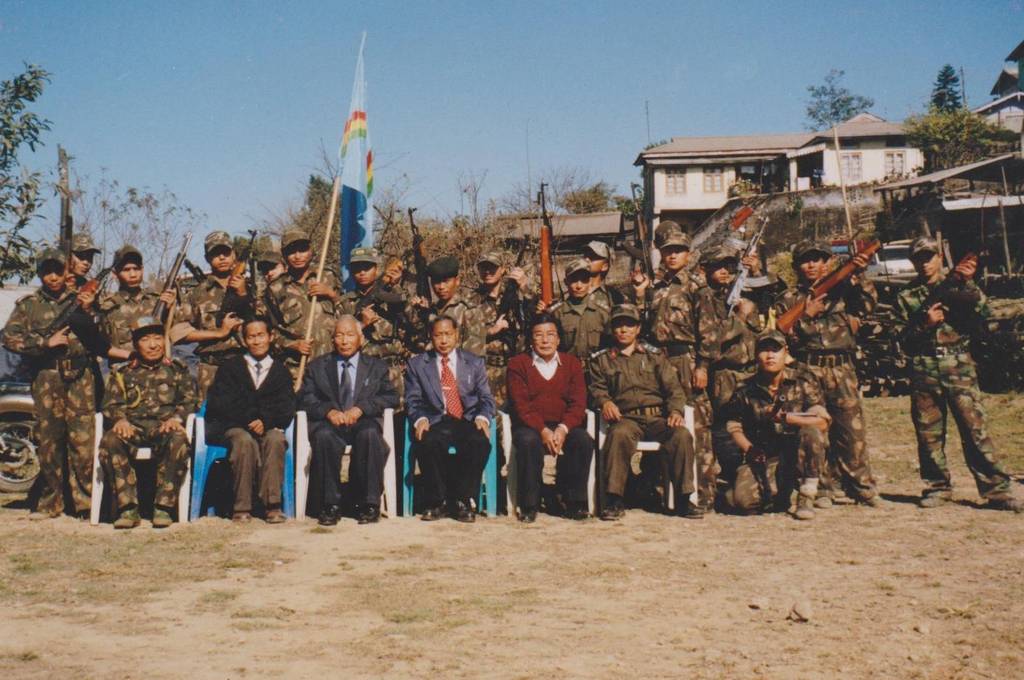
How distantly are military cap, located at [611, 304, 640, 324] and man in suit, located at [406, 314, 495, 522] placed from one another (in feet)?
3.75

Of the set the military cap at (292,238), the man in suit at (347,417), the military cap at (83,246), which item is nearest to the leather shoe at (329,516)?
the man in suit at (347,417)

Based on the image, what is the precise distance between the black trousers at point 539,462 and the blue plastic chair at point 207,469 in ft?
5.73

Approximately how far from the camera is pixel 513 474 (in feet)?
24.5

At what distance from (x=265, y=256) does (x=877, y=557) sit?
5.82 m

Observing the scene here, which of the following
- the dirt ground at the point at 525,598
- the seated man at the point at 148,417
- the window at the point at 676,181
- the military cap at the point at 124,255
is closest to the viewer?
the dirt ground at the point at 525,598

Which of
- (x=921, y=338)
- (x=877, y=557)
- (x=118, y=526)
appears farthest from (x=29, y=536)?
(x=921, y=338)

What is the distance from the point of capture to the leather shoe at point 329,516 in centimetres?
714

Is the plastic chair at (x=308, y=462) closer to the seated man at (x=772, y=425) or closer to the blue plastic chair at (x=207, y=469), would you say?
the blue plastic chair at (x=207, y=469)

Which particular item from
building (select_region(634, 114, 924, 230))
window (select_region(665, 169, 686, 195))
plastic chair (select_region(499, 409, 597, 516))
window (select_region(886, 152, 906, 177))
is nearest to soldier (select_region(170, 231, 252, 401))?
plastic chair (select_region(499, 409, 597, 516))

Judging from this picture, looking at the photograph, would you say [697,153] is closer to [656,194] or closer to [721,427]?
[656,194]

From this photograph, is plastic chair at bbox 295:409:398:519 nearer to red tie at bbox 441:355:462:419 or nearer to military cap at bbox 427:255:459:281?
red tie at bbox 441:355:462:419

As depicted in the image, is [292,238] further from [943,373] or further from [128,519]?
[943,373]

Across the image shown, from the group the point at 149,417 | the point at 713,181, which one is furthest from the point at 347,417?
the point at 713,181

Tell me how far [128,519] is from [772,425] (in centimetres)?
492
